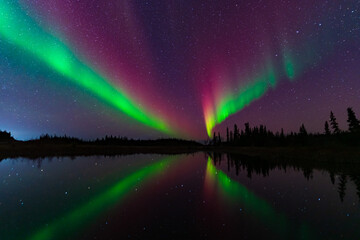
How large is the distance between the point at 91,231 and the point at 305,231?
9.01 meters

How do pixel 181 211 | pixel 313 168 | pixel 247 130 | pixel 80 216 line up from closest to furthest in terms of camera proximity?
1. pixel 80 216
2. pixel 181 211
3. pixel 313 168
4. pixel 247 130

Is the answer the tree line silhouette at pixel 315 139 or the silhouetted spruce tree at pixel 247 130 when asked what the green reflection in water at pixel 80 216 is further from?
the silhouetted spruce tree at pixel 247 130

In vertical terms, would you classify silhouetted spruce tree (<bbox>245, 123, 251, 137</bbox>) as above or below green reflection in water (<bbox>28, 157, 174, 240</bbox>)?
above

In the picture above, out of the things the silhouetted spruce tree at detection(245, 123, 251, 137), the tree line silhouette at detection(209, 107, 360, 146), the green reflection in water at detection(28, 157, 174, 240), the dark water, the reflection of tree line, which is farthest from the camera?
the silhouetted spruce tree at detection(245, 123, 251, 137)

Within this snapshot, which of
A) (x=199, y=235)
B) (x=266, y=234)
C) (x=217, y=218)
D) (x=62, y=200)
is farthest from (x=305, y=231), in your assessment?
(x=62, y=200)

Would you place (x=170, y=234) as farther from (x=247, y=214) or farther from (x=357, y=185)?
(x=357, y=185)

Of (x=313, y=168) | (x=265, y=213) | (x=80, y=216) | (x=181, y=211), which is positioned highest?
(x=313, y=168)

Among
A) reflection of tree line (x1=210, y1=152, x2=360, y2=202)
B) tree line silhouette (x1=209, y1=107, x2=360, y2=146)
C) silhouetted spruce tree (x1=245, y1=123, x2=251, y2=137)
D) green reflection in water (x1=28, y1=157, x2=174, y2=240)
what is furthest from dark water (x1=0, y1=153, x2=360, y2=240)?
silhouetted spruce tree (x1=245, y1=123, x2=251, y2=137)

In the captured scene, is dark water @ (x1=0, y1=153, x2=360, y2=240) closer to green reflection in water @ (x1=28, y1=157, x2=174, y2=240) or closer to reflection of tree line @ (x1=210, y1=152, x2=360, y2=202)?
green reflection in water @ (x1=28, y1=157, x2=174, y2=240)

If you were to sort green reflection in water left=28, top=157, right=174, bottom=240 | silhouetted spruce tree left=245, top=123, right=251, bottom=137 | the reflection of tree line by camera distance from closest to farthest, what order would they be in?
green reflection in water left=28, top=157, right=174, bottom=240 < the reflection of tree line < silhouetted spruce tree left=245, top=123, right=251, bottom=137

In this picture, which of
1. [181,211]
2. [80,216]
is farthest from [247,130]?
[80,216]

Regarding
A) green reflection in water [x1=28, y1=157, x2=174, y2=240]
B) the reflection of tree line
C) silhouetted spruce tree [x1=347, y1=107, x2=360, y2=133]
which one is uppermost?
silhouetted spruce tree [x1=347, y1=107, x2=360, y2=133]

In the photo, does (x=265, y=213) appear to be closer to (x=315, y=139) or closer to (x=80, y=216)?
(x=80, y=216)

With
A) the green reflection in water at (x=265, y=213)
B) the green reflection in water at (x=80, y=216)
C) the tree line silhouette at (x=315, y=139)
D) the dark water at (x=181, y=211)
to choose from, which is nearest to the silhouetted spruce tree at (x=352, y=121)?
the tree line silhouette at (x=315, y=139)
